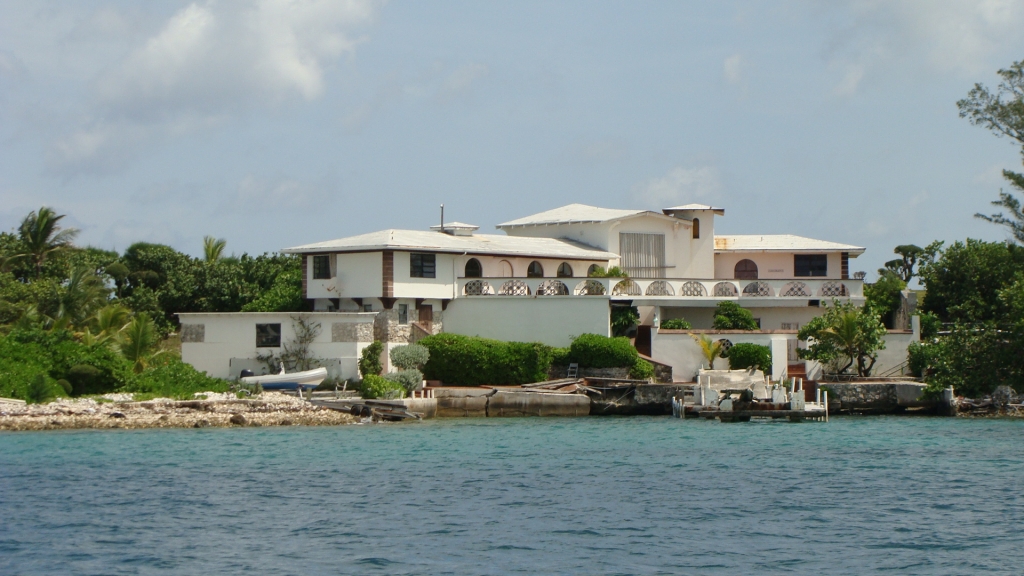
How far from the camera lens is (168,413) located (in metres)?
37.3

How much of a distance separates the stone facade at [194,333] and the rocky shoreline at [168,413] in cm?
417

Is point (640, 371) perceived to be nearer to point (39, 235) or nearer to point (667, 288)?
point (667, 288)

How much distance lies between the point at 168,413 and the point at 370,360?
25.9 feet

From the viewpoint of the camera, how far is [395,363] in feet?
143

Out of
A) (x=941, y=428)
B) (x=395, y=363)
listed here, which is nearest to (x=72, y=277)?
(x=395, y=363)

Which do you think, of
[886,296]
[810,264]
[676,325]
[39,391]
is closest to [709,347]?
[676,325]

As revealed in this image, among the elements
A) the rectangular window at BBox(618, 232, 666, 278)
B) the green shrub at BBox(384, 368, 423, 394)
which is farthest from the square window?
the rectangular window at BBox(618, 232, 666, 278)

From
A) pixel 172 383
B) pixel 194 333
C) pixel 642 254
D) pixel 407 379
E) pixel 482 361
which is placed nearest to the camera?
pixel 172 383

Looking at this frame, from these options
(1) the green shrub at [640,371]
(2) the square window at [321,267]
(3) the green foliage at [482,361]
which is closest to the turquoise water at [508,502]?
(3) the green foliage at [482,361]

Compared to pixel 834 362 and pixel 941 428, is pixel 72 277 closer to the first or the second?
pixel 834 362

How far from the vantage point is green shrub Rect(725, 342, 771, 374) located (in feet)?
147

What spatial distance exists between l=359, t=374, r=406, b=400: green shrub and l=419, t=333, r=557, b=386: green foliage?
3.02 m

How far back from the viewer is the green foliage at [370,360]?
42.7m

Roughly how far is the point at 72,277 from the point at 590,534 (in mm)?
33434
